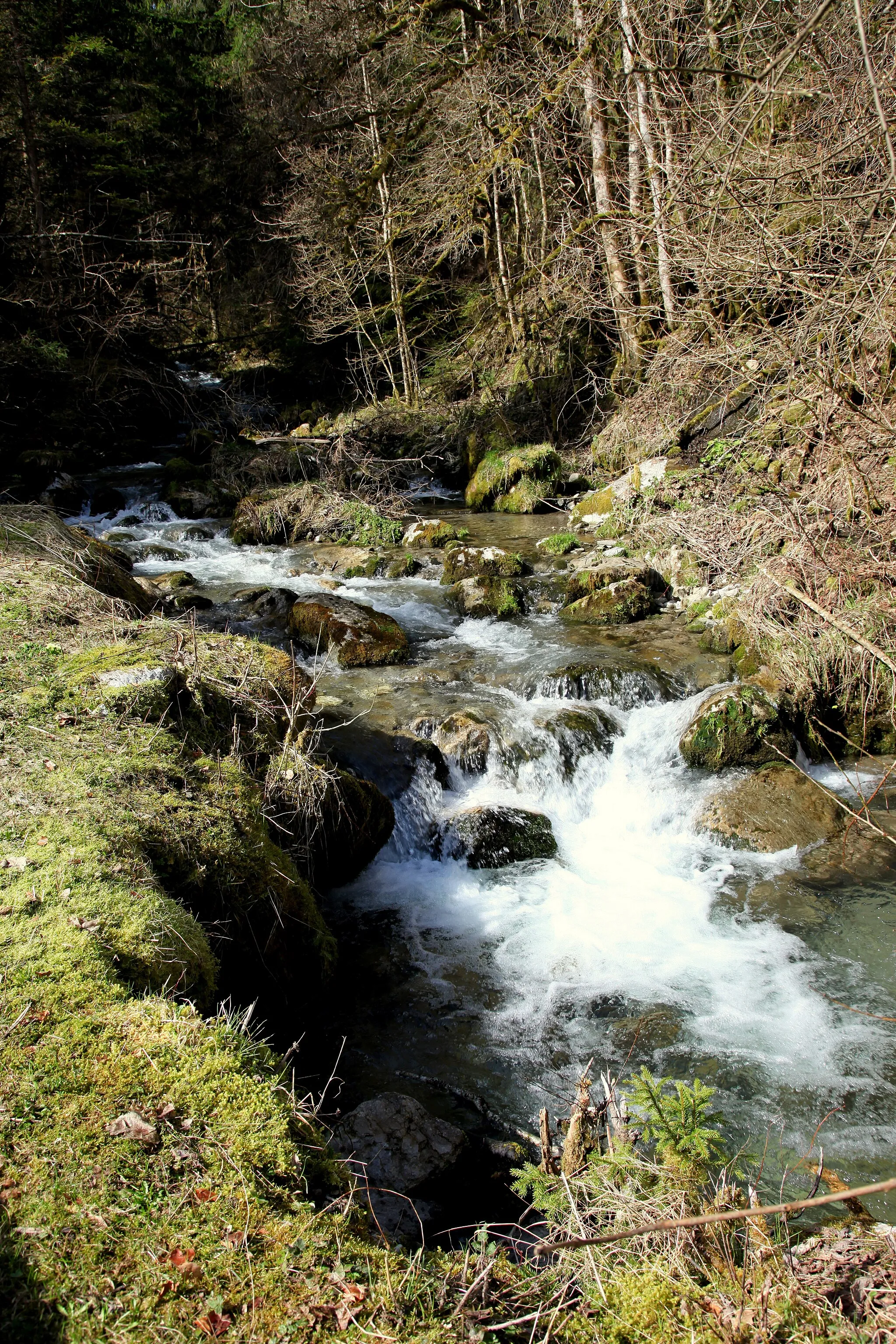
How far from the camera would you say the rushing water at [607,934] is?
4.26 metres

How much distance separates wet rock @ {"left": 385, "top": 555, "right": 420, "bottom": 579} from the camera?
12.4 meters

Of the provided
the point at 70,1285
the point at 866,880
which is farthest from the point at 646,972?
the point at 70,1285

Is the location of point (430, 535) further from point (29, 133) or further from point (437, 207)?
point (29, 133)

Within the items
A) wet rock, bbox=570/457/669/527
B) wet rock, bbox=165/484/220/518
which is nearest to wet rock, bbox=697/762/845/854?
wet rock, bbox=570/457/669/527

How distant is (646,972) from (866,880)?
6.88ft

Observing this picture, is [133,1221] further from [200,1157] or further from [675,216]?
[675,216]

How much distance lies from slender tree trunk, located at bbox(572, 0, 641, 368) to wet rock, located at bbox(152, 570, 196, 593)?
23.5 ft

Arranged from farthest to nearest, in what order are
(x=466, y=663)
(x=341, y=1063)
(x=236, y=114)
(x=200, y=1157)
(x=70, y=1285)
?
(x=236, y=114) < (x=466, y=663) < (x=341, y=1063) < (x=200, y=1157) < (x=70, y=1285)

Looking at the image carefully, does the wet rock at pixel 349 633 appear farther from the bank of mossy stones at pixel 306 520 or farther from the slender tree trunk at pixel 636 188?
the slender tree trunk at pixel 636 188

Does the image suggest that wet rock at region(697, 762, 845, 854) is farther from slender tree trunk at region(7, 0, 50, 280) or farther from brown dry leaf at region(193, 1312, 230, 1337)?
slender tree trunk at region(7, 0, 50, 280)

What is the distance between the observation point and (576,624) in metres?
10.1

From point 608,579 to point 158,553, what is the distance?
316 inches

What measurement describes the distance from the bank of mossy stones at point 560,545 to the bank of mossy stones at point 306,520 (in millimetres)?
2949

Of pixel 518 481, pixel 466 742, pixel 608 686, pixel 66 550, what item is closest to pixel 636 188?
pixel 518 481
